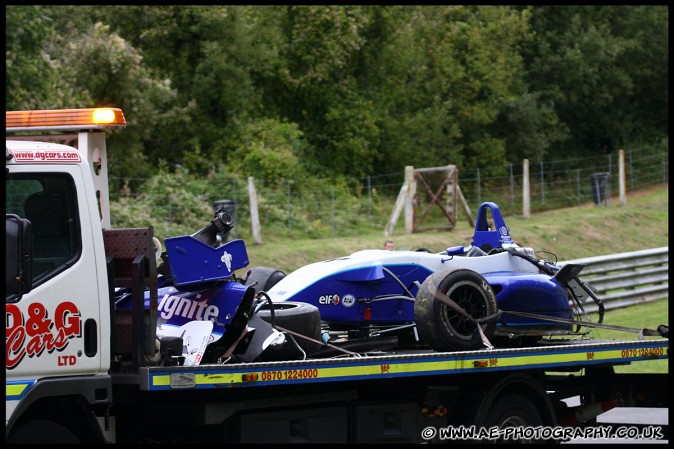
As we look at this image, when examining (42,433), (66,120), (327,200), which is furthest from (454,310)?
(327,200)

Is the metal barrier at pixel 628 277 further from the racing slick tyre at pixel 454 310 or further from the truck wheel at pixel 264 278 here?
the racing slick tyre at pixel 454 310

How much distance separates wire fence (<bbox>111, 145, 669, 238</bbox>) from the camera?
22969 mm

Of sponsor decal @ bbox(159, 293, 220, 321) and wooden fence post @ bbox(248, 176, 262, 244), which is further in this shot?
wooden fence post @ bbox(248, 176, 262, 244)

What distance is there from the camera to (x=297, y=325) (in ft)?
28.0

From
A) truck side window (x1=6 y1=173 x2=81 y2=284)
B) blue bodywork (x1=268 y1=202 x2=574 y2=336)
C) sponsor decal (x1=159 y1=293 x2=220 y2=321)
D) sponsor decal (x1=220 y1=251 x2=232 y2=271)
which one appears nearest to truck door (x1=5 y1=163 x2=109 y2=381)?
truck side window (x1=6 y1=173 x2=81 y2=284)

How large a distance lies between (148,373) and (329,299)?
8.08ft

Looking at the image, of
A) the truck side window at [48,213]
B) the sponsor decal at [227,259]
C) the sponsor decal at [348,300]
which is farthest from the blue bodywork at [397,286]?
the truck side window at [48,213]

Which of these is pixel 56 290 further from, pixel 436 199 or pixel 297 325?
pixel 436 199

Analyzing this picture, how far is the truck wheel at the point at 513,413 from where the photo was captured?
9281 mm

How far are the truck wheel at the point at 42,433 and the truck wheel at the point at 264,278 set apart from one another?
3.12 metres

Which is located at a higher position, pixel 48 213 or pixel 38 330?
pixel 48 213

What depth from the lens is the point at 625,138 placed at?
149ft

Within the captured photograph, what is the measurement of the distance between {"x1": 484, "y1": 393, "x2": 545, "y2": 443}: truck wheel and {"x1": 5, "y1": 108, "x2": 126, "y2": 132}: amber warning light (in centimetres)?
376

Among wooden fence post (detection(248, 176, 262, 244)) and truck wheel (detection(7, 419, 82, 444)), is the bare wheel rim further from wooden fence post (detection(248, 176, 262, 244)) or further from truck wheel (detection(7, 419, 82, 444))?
wooden fence post (detection(248, 176, 262, 244))
